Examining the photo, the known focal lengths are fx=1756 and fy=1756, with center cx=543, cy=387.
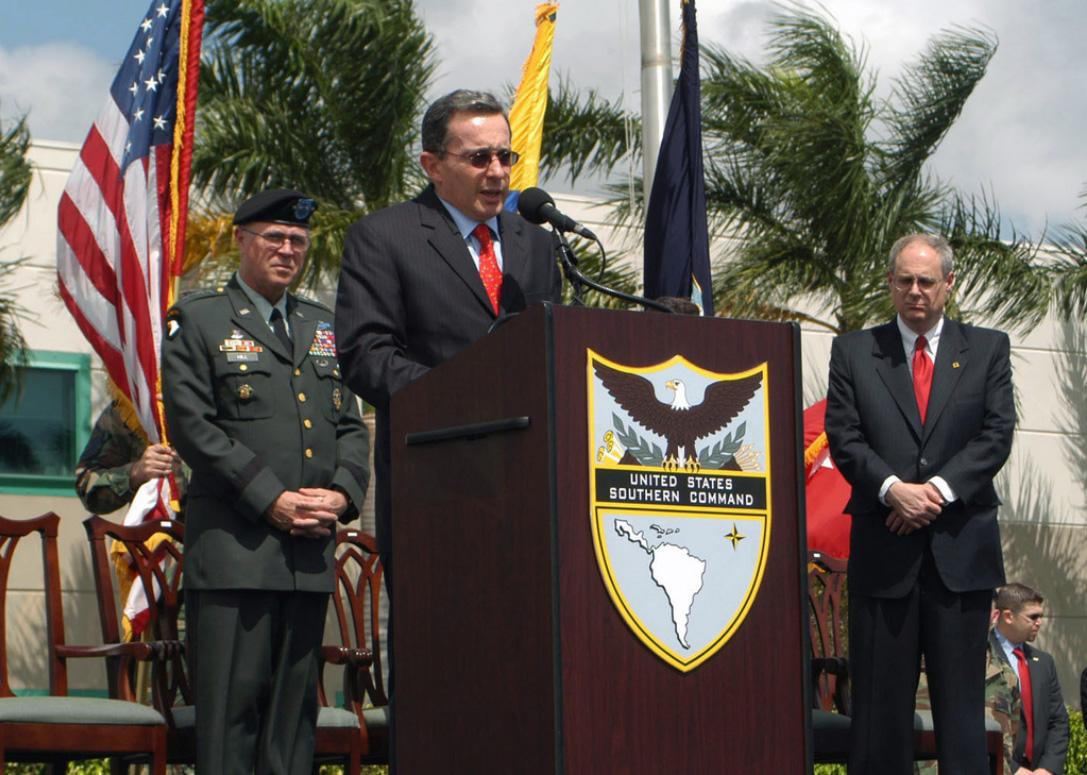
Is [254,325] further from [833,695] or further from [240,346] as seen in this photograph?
[833,695]

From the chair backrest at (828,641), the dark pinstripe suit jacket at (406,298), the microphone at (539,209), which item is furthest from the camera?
the chair backrest at (828,641)

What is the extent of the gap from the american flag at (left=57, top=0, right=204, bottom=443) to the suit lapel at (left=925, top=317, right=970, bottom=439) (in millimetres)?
2998

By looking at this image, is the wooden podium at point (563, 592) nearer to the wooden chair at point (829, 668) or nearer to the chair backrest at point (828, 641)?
the wooden chair at point (829, 668)

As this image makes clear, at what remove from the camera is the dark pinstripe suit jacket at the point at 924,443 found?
499 cm

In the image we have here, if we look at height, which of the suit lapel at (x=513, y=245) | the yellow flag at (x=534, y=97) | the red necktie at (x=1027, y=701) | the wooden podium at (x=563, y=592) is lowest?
the red necktie at (x=1027, y=701)

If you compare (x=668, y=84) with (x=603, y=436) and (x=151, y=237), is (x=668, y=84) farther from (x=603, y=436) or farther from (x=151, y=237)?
(x=603, y=436)

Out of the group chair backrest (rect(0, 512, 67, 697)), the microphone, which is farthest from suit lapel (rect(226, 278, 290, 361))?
the microphone

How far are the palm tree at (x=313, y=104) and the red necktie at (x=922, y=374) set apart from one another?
Result: 27.0 feet

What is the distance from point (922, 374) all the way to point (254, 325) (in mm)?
1984

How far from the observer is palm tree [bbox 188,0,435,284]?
1319cm

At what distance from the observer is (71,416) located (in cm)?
1398

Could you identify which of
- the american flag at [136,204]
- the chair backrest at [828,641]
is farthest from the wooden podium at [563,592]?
the american flag at [136,204]

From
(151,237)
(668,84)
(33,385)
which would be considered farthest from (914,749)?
(33,385)

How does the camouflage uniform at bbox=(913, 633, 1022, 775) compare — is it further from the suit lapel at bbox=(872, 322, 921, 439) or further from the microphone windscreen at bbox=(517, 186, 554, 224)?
the microphone windscreen at bbox=(517, 186, 554, 224)
